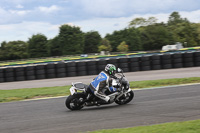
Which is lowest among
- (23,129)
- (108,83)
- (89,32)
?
(23,129)

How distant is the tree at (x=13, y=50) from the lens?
278 ft

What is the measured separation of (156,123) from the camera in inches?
262

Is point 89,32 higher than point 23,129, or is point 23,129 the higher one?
point 89,32

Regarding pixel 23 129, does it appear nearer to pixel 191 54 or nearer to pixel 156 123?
pixel 156 123

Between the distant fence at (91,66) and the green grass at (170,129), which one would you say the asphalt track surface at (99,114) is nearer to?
the green grass at (170,129)

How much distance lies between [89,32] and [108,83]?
96.2m

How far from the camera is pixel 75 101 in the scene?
888 cm

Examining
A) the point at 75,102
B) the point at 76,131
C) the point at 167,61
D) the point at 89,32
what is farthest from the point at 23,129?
the point at 89,32

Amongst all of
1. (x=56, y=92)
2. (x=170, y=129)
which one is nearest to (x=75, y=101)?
(x=170, y=129)

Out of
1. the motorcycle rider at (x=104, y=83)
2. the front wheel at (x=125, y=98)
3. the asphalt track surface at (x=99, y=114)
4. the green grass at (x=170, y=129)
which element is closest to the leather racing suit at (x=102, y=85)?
the motorcycle rider at (x=104, y=83)

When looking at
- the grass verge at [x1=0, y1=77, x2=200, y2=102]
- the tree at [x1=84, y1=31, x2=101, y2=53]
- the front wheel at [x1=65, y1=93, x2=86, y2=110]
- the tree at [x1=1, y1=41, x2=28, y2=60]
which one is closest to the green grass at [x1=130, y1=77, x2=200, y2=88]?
the grass verge at [x1=0, y1=77, x2=200, y2=102]

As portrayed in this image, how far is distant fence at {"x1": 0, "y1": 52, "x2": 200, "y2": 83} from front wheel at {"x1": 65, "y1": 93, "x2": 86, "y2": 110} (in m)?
9.97

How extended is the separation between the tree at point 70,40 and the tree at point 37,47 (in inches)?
208

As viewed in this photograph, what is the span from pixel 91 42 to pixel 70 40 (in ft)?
39.6
